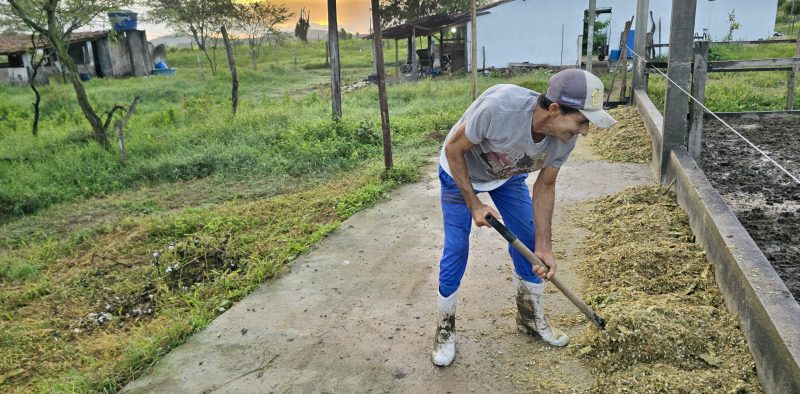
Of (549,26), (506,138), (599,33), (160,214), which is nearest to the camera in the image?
(506,138)

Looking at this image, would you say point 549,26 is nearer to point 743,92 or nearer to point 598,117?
point 743,92

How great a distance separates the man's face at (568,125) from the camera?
2.47 m

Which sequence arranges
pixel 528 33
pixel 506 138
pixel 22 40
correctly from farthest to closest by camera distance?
pixel 22 40, pixel 528 33, pixel 506 138

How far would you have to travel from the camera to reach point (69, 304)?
4.50m

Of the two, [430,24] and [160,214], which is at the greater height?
[430,24]

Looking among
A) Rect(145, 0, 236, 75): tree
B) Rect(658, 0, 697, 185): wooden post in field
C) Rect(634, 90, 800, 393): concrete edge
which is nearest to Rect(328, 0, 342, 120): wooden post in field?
Rect(658, 0, 697, 185): wooden post in field

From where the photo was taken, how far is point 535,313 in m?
3.17

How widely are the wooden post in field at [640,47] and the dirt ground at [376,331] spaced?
5928 mm

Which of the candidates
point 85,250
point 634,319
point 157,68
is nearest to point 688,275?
point 634,319

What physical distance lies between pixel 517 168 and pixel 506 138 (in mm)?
264

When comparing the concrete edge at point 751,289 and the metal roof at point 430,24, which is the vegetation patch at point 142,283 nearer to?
the concrete edge at point 751,289

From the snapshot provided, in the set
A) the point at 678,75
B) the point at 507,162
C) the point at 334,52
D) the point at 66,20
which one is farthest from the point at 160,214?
the point at 66,20

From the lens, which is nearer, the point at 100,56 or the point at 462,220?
the point at 462,220

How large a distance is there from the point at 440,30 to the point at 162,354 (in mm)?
19395
